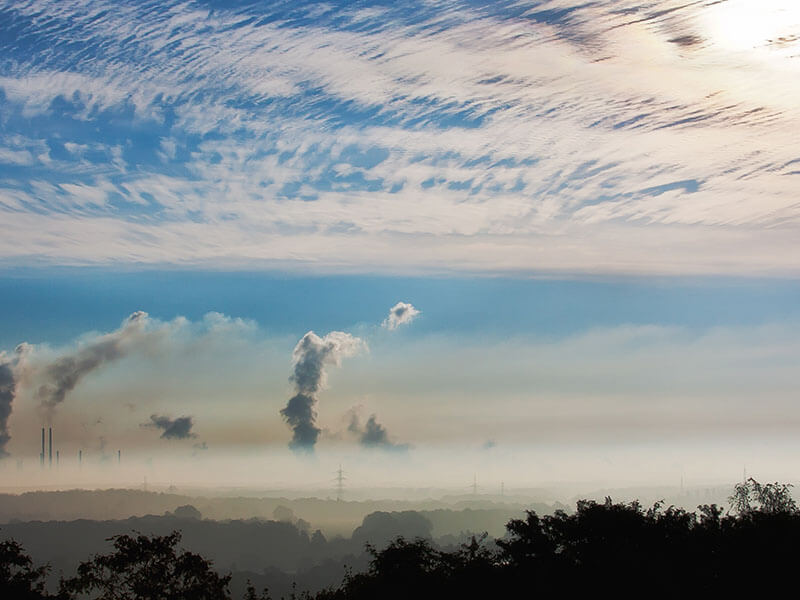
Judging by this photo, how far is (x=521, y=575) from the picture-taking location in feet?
233

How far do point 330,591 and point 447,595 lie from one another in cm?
1175

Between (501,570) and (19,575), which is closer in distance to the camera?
(19,575)

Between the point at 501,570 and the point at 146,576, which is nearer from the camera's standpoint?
the point at 146,576

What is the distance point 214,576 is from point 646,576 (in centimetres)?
3068

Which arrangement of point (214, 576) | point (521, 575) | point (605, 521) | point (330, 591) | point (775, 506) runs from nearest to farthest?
1. point (214, 576)
2. point (521, 575)
3. point (330, 591)
4. point (605, 521)
5. point (775, 506)

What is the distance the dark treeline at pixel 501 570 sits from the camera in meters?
64.7

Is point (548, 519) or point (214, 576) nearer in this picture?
point (214, 576)

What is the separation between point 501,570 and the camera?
240 ft

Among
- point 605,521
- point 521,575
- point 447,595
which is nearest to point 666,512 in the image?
point 605,521

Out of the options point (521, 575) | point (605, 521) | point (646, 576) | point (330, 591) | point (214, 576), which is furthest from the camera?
point (605, 521)

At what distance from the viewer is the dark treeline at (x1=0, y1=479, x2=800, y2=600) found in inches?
2547

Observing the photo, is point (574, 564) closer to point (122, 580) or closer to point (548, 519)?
point (548, 519)

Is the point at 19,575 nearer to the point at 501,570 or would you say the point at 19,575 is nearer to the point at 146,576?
the point at 146,576

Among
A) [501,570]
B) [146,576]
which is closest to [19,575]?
[146,576]
